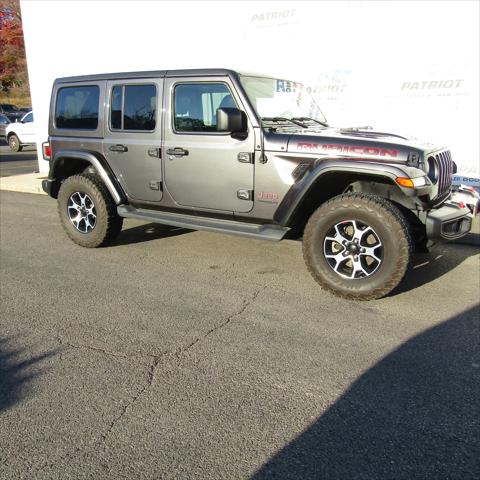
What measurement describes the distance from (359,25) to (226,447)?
7.44 metres

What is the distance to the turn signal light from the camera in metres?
3.67

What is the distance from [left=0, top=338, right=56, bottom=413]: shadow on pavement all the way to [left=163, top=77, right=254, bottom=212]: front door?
2.21m

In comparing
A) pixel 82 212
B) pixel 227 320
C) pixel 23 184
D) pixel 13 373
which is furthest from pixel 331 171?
pixel 23 184

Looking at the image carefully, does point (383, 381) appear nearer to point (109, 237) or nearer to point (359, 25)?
point (109, 237)

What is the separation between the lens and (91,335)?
343 centimetres

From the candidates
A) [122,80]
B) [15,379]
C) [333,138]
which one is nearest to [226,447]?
[15,379]

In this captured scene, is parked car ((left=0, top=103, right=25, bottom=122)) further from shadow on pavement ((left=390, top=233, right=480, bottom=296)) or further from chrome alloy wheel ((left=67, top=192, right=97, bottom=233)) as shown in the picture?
shadow on pavement ((left=390, top=233, right=480, bottom=296))

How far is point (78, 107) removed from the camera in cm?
563

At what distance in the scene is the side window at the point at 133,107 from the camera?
16.4 feet

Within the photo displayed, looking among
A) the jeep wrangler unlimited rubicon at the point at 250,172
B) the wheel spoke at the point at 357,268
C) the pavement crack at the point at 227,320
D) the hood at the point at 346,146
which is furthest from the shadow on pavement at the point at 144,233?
the wheel spoke at the point at 357,268

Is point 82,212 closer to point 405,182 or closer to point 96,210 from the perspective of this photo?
point 96,210

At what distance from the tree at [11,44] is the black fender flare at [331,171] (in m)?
40.5

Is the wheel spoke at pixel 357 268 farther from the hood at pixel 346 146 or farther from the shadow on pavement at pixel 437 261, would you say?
the hood at pixel 346 146

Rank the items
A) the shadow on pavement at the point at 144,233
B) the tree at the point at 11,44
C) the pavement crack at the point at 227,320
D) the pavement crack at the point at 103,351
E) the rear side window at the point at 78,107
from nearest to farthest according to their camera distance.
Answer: the pavement crack at the point at 103,351
the pavement crack at the point at 227,320
the rear side window at the point at 78,107
the shadow on pavement at the point at 144,233
the tree at the point at 11,44
